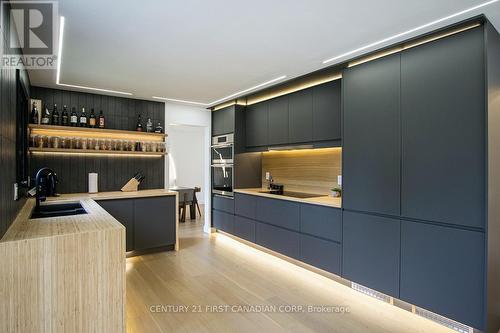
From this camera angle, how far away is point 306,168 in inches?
163

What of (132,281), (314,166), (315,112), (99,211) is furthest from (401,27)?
(132,281)

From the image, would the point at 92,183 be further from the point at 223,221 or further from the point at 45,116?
the point at 223,221

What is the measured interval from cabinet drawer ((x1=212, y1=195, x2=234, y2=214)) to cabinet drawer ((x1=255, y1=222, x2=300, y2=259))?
75 cm

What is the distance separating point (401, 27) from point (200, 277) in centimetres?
318

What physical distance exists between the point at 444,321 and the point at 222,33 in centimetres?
299

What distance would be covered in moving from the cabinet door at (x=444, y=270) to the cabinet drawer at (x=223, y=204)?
9.43ft

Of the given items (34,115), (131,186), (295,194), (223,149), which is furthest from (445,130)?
(34,115)

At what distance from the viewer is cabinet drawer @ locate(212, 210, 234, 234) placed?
478 centimetres

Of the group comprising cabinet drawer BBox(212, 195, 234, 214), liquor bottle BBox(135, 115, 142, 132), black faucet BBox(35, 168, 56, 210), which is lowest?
cabinet drawer BBox(212, 195, 234, 214)

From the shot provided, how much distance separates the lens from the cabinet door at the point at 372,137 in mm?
2547

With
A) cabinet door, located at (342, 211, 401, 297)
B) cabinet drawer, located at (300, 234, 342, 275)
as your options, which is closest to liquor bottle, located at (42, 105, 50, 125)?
cabinet drawer, located at (300, 234, 342, 275)

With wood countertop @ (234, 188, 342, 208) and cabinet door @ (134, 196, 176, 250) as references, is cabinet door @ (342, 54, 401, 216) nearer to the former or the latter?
wood countertop @ (234, 188, 342, 208)

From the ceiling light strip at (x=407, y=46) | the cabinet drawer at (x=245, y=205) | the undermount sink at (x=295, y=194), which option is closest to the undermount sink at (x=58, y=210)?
the cabinet drawer at (x=245, y=205)

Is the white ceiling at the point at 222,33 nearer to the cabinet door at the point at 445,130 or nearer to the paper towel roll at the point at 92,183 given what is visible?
the cabinet door at the point at 445,130
